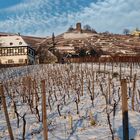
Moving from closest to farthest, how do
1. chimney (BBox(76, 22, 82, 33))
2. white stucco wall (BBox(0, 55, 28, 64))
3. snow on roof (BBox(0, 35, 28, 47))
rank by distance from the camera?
white stucco wall (BBox(0, 55, 28, 64)) → snow on roof (BBox(0, 35, 28, 47)) → chimney (BBox(76, 22, 82, 33))

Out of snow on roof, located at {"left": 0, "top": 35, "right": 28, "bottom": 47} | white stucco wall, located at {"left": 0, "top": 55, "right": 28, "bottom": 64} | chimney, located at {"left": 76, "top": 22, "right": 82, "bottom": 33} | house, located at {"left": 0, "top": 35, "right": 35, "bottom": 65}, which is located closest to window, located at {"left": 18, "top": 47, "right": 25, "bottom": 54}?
house, located at {"left": 0, "top": 35, "right": 35, "bottom": 65}

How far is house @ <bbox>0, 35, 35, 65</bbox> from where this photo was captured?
2711 inches

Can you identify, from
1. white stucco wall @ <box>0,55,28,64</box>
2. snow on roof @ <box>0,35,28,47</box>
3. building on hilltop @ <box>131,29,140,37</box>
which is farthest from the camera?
building on hilltop @ <box>131,29,140,37</box>

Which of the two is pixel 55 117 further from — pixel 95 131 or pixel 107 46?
pixel 107 46

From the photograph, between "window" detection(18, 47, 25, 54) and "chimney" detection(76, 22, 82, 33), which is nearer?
"window" detection(18, 47, 25, 54)

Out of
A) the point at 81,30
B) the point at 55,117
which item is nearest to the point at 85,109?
the point at 55,117

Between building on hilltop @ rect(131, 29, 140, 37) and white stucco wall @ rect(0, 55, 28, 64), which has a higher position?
building on hilltop @ rect(131, 29, 140, 37)

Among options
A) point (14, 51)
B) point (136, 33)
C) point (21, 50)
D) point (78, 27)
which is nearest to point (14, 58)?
point (14, 51)

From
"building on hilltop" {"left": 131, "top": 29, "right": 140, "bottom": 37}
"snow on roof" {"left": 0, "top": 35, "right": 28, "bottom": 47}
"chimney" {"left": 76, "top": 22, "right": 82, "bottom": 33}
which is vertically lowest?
"snow on roof" {"left": 0, "top": 35, "right": 28, "bottom": 47}

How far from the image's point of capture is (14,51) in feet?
230

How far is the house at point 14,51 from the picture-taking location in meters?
68.8

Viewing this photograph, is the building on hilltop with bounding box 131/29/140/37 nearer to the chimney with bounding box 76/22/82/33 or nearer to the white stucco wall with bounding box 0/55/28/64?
the chimney with bounding box 76/22/82/33

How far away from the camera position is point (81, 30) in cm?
15488

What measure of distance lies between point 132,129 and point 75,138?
1.47 meters
